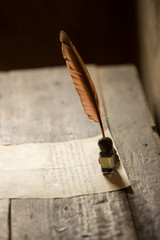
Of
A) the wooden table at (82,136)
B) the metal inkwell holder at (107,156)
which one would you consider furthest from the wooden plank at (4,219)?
the metal inkwell holder at (107,156)

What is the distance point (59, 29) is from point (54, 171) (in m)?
3.11

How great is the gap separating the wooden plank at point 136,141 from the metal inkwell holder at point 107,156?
0.26ft

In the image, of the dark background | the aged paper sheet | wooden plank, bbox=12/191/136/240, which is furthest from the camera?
the dark background

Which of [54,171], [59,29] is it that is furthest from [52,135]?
[59,29]

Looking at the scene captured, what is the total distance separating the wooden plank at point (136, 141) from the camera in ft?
4.42

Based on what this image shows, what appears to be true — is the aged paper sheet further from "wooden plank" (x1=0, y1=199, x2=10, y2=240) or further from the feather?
the feather

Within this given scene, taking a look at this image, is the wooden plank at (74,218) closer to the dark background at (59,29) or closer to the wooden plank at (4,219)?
the wooden plank at (4,219)

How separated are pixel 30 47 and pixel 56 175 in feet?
10.4

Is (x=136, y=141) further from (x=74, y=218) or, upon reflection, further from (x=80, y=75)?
(x=74, y=218)

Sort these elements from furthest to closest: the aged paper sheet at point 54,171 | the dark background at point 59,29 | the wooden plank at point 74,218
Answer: the dark background at point 59,29 < the aged paper sheet at point 54,171 < the wooden plank at point 74,218

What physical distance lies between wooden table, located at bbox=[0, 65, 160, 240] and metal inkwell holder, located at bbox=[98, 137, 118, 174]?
78 millimetres

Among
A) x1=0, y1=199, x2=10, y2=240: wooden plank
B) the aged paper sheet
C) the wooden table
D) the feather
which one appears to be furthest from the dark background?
x1=0, y1=199, x2=10, y2=240: wooden plank

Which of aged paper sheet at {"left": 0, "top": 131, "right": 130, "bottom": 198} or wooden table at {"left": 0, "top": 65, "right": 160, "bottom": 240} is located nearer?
wooden table at {"left": 0, "top": 65, "right": 160, "bottom": 240}

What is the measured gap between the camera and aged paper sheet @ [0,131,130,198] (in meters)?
1.48
